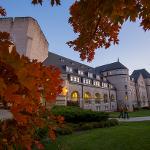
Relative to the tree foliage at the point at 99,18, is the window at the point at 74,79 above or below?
above

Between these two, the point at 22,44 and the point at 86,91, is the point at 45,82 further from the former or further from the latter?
the point at 86,91

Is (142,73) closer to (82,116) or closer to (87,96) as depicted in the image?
(87,96)

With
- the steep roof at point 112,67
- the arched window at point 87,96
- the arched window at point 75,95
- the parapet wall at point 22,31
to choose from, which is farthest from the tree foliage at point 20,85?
the steep roof at point 112,67

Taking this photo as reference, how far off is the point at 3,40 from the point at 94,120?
62.5 ft

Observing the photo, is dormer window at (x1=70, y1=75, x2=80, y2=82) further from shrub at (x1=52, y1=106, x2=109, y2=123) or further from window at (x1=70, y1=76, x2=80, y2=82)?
shrub at (x1=52, y1=106, x2=109, y2=123)

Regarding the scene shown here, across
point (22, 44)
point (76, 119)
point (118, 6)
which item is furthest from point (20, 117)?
point (22, 44)

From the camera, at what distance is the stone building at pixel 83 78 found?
29.6m

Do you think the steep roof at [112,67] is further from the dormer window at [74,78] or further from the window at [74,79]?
the window at [74,79]

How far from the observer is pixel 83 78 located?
49.2m

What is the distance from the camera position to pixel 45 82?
2.72m

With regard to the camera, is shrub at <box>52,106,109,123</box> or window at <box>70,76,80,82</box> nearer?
shrub at <box>52,106,109,123</box>

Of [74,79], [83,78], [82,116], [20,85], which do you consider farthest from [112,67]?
[20,85]

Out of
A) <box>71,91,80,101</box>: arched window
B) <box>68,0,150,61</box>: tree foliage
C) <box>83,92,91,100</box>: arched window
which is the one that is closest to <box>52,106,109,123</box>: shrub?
<box>68,0,150,61</box>: tree foliage

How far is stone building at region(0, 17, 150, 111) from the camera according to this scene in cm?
2956
